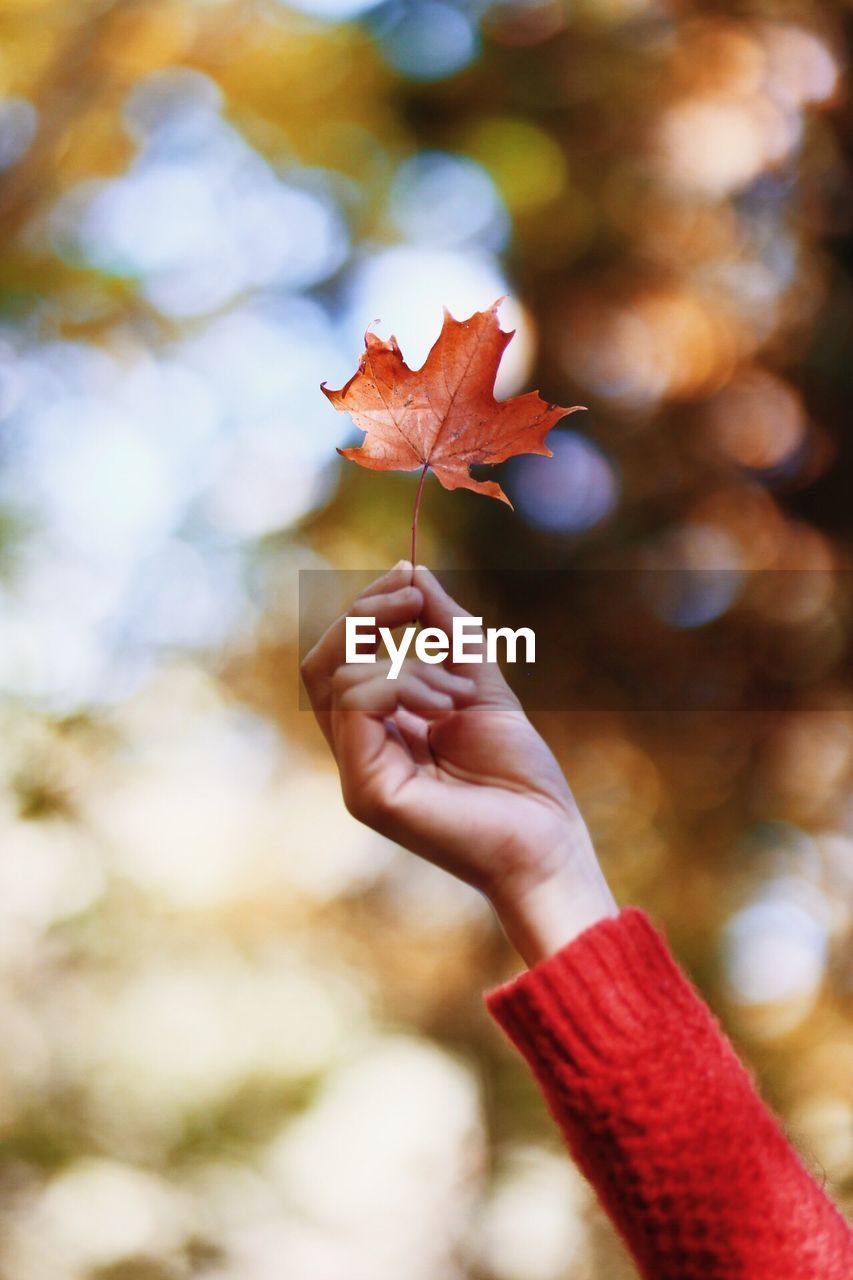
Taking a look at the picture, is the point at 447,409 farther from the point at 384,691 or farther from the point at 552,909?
the point at 552,909

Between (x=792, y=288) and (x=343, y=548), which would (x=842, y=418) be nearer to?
(x=792, y=288)

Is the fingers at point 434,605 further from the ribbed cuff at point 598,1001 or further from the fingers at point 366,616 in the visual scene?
the ribbed cuff at point 598,1001

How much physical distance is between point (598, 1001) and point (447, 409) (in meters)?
0.46

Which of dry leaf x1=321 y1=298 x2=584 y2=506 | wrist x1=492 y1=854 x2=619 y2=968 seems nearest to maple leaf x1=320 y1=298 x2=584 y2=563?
dry leaf x1=321 y1=298 x2=584 y2=506

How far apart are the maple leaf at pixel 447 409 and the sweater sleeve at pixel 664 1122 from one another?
0.36 meters

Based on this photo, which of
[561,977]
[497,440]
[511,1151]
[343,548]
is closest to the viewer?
[561,977]

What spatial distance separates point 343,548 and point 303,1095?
112 cm

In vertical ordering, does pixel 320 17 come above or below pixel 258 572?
above

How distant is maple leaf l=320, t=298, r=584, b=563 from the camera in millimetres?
682

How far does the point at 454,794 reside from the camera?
61cm

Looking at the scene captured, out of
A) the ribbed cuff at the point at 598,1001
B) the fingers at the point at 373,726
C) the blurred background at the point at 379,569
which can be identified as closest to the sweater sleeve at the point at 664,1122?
the ribbed cuff at the point at 598,1001

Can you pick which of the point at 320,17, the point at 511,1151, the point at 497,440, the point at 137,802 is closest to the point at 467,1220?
the point at 511,1151

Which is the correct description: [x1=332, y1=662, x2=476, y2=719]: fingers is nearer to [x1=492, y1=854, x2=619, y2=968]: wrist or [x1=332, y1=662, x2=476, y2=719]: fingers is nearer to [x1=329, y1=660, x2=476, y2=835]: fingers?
[x1=329, y1=660, x2=476, y2=835]: fingers

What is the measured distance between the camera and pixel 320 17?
1.83 m
